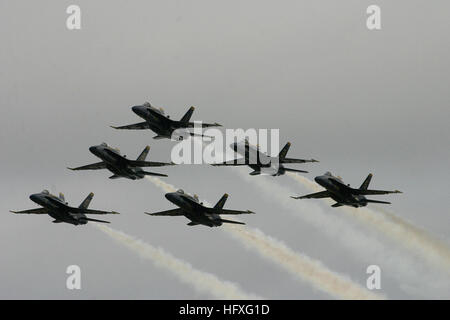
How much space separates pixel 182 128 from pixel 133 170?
9.64 metres

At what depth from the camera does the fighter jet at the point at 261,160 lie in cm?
14475

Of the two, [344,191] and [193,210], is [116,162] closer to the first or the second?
[193,210]

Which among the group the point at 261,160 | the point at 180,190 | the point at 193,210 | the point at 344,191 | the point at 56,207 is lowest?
the point at 56,207

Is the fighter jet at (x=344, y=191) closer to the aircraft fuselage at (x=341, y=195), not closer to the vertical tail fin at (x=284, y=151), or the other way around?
the aircraft fuselage at (x=341, y=195)

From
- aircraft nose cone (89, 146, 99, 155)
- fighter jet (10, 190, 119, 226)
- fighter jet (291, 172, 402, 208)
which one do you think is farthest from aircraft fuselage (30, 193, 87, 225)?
fighter jet (291, 172, 402, 208)

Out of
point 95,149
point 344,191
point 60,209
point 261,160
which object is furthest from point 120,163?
point 344,191

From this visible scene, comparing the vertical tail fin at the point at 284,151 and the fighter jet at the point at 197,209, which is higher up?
the vertical tail fin at the point at 284,151

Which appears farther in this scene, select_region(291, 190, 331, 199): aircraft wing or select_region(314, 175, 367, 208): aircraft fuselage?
select_region(291, 190, 331, 199): aircraft wing

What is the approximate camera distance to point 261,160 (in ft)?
476

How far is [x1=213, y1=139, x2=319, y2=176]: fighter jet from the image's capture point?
475 ft

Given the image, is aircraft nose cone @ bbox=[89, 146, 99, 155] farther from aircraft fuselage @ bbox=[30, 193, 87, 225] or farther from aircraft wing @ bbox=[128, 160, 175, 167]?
aircraft fuselage @ bbox=[30, 193, 87, 225]

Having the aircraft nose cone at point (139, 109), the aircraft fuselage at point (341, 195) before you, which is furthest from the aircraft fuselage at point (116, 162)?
the aircraft fuselage at point (341, 195)
